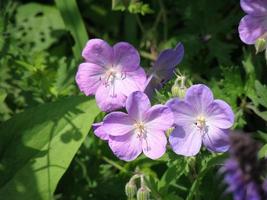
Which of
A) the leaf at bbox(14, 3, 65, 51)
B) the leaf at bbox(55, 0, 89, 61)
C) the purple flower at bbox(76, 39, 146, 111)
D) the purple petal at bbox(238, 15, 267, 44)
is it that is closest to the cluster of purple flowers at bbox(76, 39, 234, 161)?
the purple flower at bbox(76, 39, 146, 111)

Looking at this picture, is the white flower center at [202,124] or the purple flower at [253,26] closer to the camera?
the white flower center at [202,124]

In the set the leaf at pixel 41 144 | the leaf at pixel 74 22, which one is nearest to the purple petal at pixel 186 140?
the leaf at pixel 41 144

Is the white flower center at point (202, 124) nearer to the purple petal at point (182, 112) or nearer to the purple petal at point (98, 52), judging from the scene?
the purple petal at point (182, 112)

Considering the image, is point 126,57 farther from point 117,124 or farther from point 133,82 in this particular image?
point 117,124

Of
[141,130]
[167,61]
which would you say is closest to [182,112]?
[141,130]

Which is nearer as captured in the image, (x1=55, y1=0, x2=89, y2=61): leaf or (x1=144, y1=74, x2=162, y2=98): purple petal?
(x1=144, y1=74, x2=162, y2=98): purple petal

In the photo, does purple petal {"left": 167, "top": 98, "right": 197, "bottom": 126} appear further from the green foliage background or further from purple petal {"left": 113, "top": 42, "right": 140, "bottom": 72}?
purple petal {"left": 113, "top": 42, "right": 140, "bottom": 72}
